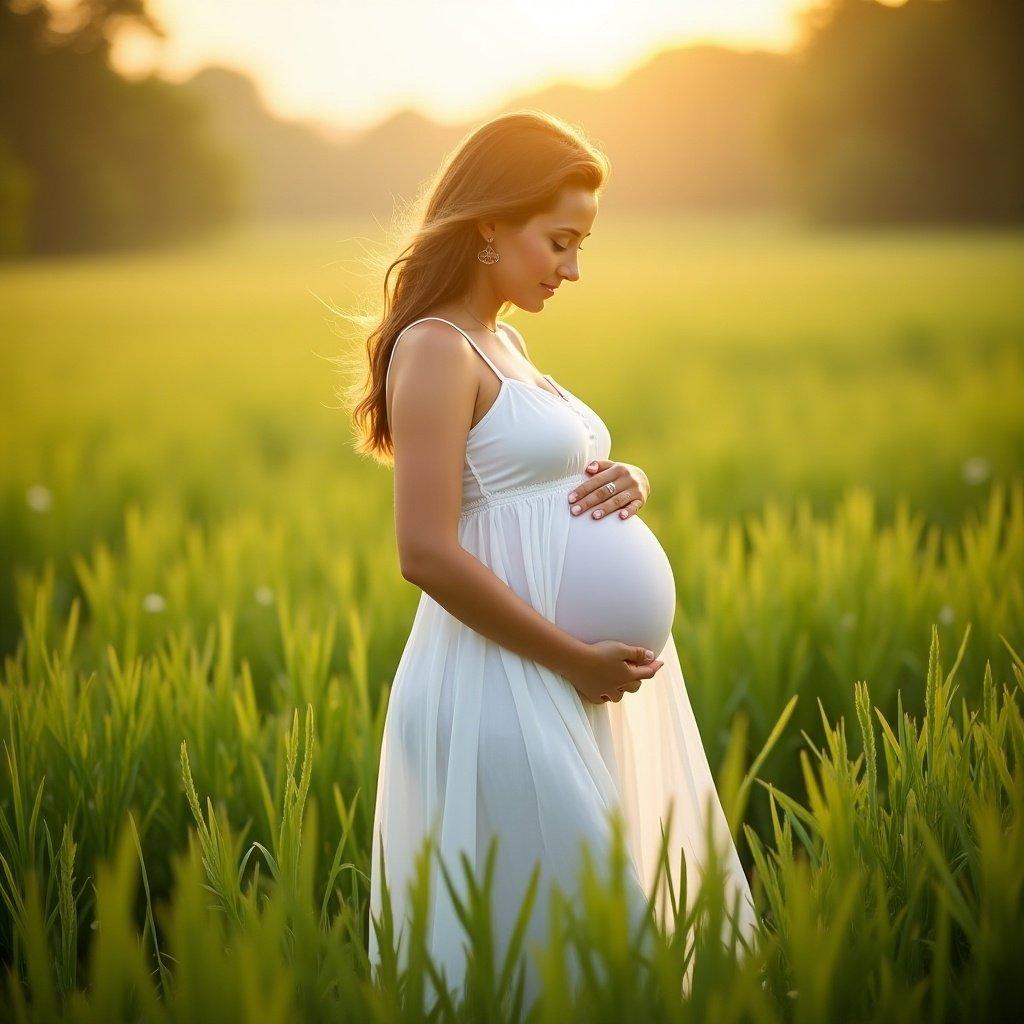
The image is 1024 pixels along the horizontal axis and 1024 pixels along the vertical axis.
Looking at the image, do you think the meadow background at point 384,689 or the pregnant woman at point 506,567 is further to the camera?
the pregnant woman at point 506,567

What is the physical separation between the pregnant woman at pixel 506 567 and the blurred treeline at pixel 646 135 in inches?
646

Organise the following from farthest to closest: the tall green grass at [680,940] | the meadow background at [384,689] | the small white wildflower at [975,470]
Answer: the small white wildflower at [975,470]
the meadow background at [384,689]
the tall green grass at [680,940]

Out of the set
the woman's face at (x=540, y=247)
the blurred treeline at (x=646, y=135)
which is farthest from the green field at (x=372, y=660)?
the blurred treeline at (x=646, y=135)

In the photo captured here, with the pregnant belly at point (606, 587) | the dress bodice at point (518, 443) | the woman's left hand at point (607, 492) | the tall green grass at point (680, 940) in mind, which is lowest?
the tall green grass at point (680, 940)

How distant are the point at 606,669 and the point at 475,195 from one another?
680 millimetres

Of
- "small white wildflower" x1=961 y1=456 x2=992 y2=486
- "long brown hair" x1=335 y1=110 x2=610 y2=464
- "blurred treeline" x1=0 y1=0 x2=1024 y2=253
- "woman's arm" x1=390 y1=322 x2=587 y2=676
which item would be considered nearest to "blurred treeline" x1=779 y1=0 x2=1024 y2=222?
"blurred treeline" x1=0 y1=0 x2=1024 y2=253

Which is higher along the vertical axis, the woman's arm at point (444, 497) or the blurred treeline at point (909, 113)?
the blurred treeline at point (909, 113)

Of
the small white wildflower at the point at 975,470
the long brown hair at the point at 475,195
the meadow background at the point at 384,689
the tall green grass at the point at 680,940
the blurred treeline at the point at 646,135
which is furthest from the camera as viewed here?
the blurred treeline at the point at 646,135

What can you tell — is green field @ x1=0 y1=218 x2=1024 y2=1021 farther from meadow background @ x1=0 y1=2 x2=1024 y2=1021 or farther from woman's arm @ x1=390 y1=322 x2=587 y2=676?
woman's arm @ x1=390 y1=322 x2=587 y2=676

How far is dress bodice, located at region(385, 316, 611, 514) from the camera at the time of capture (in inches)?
56.2

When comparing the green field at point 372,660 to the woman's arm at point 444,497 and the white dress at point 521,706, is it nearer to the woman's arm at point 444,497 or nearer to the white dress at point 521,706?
the white dress at point 521,706

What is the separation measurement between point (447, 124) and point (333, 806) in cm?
2410

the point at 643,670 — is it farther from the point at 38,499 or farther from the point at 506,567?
the point at 38,499

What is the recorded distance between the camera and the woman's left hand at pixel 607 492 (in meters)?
1.50
